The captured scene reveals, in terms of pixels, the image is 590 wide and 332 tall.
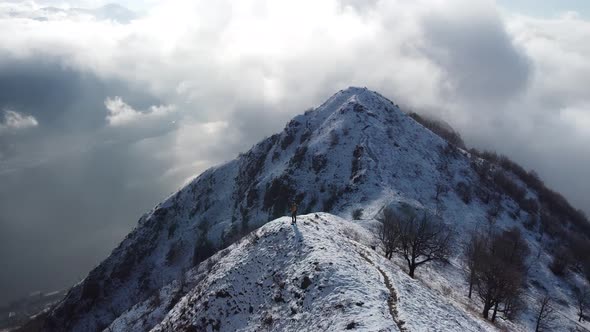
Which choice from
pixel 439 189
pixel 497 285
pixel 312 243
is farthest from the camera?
pixel 439 189

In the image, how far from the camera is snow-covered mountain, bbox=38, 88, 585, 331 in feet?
92.6

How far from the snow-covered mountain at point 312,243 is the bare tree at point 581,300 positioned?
132cm

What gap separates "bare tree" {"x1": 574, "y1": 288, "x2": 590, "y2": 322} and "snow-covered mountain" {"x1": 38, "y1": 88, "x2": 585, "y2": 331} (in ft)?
4.34

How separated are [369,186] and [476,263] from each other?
3298cm

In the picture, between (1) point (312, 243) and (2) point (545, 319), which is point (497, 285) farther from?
(1) point (312, 243)

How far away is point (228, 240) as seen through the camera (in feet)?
313

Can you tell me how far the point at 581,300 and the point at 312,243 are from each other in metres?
53.6

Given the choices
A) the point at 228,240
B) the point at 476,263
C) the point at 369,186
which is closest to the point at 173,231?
the point at 228,240

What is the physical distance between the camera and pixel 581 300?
2381 inches

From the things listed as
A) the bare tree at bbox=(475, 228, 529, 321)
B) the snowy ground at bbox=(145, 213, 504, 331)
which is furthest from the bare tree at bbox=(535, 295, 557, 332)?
the snowy ground at bbox=(145, 213, 504, 331)

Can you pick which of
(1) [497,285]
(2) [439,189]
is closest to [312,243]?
(1) [497,285]

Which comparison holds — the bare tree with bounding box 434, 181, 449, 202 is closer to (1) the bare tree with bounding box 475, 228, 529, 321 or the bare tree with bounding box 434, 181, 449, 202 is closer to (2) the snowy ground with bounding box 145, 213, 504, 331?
(1) the bare tree with bounding box 475, 228, 529, 321

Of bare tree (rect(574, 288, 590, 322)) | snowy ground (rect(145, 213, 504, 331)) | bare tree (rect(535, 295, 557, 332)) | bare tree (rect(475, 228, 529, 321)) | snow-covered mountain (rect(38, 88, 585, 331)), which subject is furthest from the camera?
bare tree (rect(574, 288, 590, 322))

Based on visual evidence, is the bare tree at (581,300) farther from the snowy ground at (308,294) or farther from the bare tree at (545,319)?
the snowy ground at (308,294)
